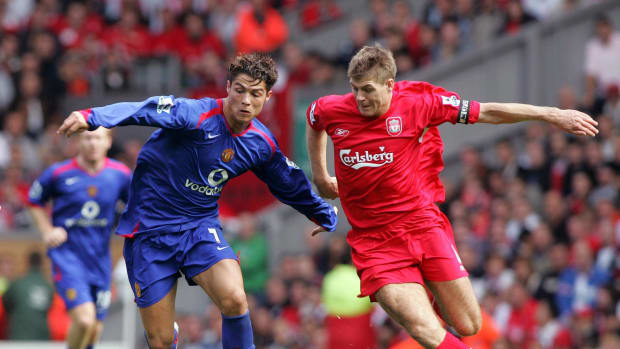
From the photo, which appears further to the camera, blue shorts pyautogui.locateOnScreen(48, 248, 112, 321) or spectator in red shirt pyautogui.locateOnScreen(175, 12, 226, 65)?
spectator in red shirt pyautogui.locateOnScreen(175, 12, 226, 65)

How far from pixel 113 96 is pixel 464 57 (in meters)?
6.05

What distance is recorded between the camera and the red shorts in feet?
23.9

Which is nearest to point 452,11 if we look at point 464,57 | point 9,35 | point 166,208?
point 464,57

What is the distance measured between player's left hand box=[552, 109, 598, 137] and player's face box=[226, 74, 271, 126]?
2120 mm

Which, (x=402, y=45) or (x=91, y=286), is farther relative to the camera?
(x=402, y=45)

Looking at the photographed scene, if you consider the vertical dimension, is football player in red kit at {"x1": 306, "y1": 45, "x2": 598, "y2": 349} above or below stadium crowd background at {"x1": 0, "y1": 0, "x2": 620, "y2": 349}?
above

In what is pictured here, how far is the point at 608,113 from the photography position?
521 inches

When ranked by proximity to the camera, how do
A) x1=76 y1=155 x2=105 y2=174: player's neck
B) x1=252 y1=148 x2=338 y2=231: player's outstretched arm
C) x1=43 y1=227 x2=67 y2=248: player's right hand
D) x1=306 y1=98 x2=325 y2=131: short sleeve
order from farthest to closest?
1. x1=76 y1=155 x2=105 y2=174: player's neck
2. x1=43 y1=227 x2=67 y2=248: player's right hand
3. x1=252 y1=148 x2=338 y2=231: player's outstretched arm
4. x1=306 y1=98 x2=325 y2=131: short sleeve

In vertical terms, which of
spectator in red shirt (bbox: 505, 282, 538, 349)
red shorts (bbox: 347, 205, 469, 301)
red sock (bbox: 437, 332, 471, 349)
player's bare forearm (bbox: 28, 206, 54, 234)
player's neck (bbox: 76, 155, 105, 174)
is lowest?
spectator in red shirt (bbox: 505, 282, 538, 349)

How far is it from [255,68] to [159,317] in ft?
6.52

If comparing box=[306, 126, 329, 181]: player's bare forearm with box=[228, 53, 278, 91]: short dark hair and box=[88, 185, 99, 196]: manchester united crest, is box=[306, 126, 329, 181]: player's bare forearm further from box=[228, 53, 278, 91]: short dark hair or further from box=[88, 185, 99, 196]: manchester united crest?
box=[88, 185, 99, 196]: manchester united crest

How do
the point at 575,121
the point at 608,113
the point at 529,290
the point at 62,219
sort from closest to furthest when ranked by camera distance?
the point at 575,121
the point at 62,219
the point at 529,290
the point at 608,113

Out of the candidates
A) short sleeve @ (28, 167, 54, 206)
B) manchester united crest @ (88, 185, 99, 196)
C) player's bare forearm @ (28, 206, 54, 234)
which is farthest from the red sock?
short sleeve @ (28, 167, 54, 206)

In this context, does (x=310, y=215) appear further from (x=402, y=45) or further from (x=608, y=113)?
(x=402, y=45)
